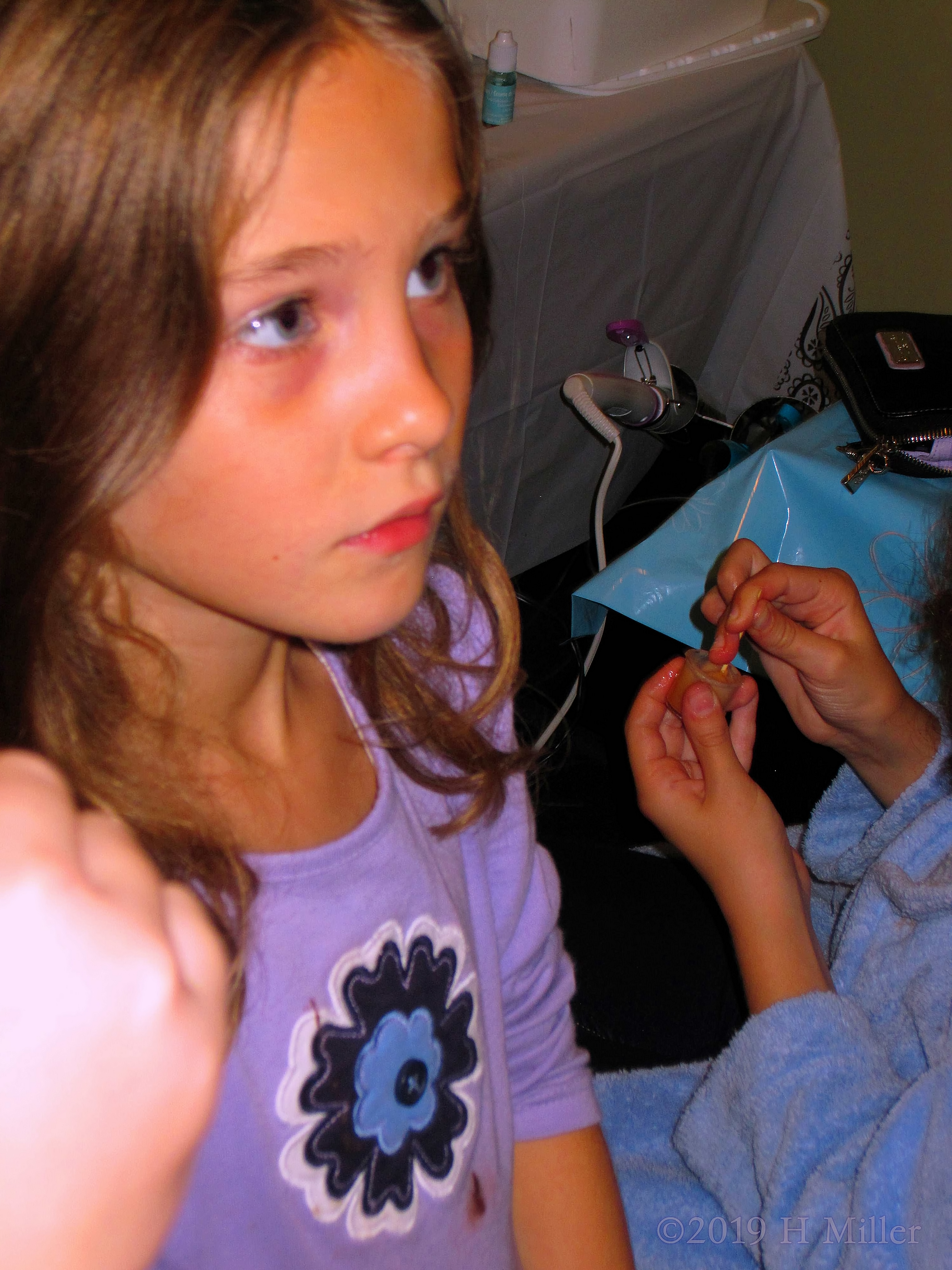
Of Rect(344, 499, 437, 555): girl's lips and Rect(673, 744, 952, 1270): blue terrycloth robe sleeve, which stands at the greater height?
Rect(344, 499, 437, 555): girl's lips

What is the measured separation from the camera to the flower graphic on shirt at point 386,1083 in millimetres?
549

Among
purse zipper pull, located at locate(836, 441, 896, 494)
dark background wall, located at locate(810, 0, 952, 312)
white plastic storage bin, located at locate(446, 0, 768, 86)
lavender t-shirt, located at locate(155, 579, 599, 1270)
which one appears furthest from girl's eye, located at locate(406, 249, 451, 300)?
dark background wall, located at locate(810, 0, 952, 312)

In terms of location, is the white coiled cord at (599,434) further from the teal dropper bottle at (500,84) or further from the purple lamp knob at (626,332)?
the teal dropper bottle at (500,84)

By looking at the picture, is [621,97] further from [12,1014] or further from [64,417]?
[12,1014]

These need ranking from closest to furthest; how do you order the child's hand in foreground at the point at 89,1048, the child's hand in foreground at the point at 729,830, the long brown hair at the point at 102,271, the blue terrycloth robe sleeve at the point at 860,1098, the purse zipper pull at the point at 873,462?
the child's hand in foreground at the point at 89,1048, the long brown hair at the point at 102,271, the blue terrycloth robe sleeve at the point at 860,1098, the child's hand in foreground at the point at 729,830, the purse zipper pull at the point at 873,462

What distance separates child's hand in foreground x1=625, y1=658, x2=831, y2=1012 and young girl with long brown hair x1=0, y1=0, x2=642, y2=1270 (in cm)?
18

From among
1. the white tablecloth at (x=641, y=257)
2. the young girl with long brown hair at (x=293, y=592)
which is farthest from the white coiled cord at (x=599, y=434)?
the young girl with long brown hair at (x=293, y=592)

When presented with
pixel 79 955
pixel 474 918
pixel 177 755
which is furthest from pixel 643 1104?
pixel 79 955

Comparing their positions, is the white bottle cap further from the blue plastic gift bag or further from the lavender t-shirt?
the lavender t-shirt

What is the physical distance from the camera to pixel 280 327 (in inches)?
17.4

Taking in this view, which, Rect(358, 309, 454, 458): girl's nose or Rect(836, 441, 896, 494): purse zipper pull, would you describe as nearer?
Rect(358, 309, 454, 458): girl's nose

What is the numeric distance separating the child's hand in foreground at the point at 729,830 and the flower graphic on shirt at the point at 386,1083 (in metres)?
0.29

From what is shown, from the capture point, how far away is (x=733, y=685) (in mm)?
895

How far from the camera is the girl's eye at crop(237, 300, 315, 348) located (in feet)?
1.44
